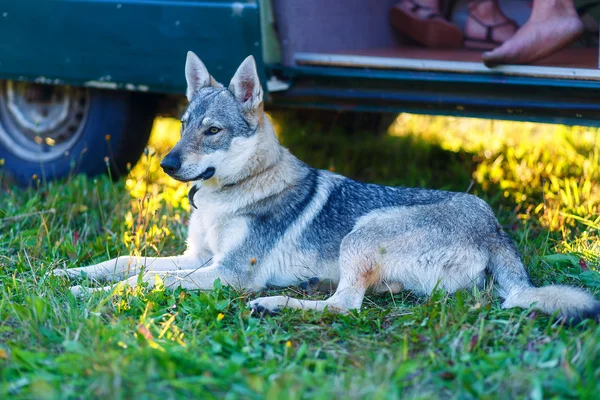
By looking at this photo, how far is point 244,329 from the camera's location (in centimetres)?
288

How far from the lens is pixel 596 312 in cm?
267

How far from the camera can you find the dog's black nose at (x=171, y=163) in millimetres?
3287

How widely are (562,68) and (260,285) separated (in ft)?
7.02

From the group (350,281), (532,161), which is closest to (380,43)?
(532,161)

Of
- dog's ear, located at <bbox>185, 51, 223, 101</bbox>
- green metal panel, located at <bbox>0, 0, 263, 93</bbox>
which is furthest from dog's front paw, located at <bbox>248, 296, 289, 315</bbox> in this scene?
green metal panel, located at <bbox>0, 0, 263, 93</bbox>

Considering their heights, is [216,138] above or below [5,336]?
above

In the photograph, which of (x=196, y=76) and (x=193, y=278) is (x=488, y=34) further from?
(x=193, y=278)

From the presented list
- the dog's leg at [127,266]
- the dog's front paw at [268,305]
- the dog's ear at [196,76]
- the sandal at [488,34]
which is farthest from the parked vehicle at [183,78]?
the dog's front paw at [268,305]

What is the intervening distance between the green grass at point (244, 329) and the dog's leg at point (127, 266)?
177 millimetres

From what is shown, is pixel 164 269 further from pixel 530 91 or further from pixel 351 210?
pixel 530 91

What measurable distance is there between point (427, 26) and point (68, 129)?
2.95 metres

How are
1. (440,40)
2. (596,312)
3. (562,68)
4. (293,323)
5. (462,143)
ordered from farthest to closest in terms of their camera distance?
(462,143)
(440,40)
(562,68)
(293,323)
(596,312)

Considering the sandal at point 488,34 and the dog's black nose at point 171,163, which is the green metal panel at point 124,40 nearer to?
the dog's black nose at point 171,163

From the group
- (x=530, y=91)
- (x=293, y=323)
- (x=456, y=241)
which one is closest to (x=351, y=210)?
(x=456, y=241)
